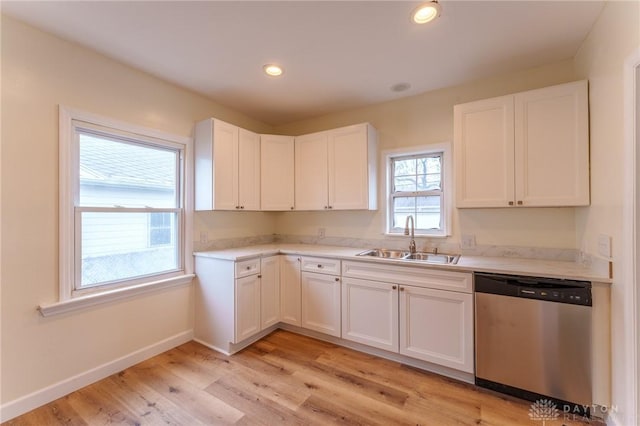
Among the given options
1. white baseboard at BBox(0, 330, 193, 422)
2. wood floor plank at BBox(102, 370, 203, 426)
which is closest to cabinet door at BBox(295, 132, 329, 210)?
white baseboard at BBox(0, 330, 193, 422)

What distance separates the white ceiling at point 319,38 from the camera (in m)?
1.66

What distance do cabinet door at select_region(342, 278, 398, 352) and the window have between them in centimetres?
83

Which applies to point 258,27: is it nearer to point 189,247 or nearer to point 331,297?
point 189,247

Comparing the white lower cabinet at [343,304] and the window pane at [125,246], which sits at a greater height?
the window pane at [125,246]

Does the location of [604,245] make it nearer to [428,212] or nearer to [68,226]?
[428,212]

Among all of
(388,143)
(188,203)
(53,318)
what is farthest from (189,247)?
(388,143)

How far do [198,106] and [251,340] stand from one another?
2535 millimetres

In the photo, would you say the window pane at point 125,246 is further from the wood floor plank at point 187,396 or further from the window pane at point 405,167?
the window pane at point 405,167

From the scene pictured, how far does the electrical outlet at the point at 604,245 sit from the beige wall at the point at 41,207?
11.6 ft

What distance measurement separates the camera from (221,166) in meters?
2.75

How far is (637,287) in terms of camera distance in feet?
4.55

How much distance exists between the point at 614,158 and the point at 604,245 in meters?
0.54

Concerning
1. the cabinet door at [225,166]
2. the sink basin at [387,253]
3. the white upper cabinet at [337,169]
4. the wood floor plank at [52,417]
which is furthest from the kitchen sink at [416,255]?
the wood floor plank at [52,417]

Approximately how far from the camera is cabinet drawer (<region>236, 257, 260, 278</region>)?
2.50 m
